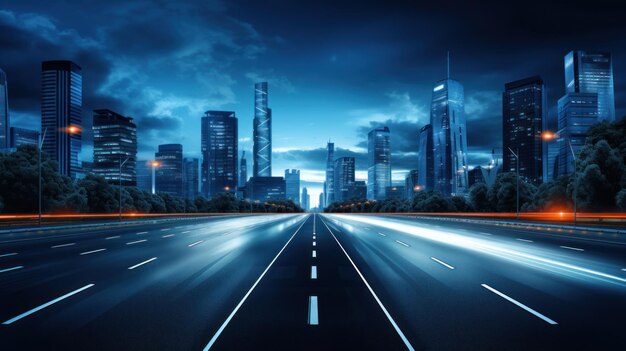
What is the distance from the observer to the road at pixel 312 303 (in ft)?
20.8

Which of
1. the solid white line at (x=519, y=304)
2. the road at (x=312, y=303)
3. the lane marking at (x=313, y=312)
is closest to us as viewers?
the road at (x=312, y=303)

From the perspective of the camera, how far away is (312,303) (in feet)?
28.7

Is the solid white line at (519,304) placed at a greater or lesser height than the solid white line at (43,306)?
lesser

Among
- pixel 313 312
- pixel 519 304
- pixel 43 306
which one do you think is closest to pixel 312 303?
pixel 313 312

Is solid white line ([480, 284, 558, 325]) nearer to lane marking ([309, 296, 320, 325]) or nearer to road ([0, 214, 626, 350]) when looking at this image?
road ([0, 214, 626, 350])

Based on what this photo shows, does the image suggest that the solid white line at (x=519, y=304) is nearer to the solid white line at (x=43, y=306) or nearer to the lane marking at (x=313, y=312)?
the lane marking at (x=313, y=312)

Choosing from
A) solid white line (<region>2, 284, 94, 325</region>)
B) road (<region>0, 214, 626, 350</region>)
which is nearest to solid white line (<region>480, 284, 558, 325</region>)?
road (<region>0, 214, 626, 350</region>)

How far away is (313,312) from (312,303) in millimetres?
737

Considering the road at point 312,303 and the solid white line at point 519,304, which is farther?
the solid white line at point 519,304

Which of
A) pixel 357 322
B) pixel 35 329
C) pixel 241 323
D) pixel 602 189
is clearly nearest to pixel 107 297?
pixel 35 329

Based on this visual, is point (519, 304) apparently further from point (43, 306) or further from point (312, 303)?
point (43, 306)

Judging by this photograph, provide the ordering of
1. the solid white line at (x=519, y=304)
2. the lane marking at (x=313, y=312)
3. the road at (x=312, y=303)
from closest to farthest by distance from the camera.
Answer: the road at (x=312, y=303) < the lane marking at (x=313, y=312) < the solid white line at (x=519, y=304)

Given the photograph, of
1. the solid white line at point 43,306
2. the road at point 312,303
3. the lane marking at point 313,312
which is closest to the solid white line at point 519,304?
the road at point 312,303

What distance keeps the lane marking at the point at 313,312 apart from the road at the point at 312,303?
3 centimetres
